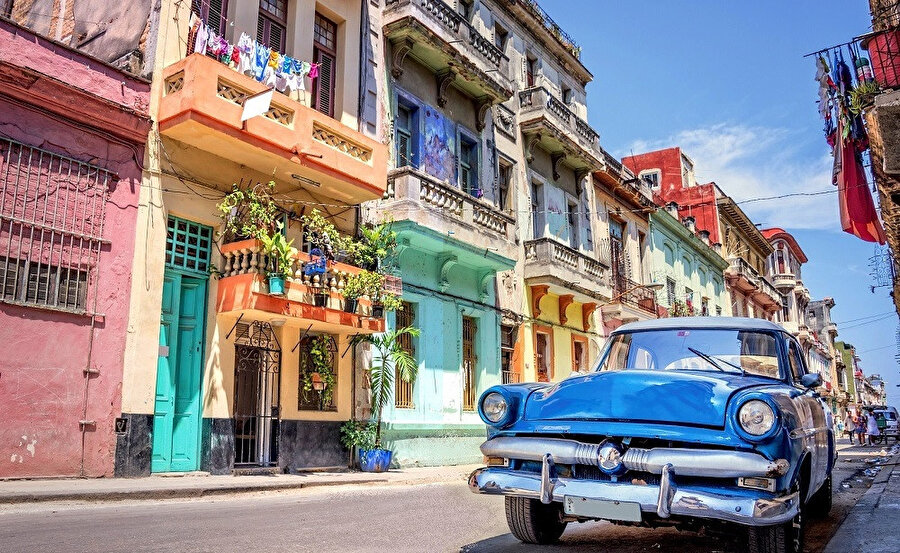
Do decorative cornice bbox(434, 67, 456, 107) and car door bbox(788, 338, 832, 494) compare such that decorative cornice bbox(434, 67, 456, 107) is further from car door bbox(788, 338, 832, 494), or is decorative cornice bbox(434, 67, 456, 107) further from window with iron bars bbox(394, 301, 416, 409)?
car door bbox(788, 338, 832, 494)

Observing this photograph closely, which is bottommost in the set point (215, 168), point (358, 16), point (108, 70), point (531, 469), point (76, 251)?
point (531, 469)

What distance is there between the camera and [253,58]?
1223 centimetres

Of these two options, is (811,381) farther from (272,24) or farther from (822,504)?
(272,24)

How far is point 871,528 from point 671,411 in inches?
97.5

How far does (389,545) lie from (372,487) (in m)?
5.94

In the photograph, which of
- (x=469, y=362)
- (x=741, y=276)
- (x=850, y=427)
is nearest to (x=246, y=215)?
(x=469, y=362)

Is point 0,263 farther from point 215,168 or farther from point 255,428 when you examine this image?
point 255,428

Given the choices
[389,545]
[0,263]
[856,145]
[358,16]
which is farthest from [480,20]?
[389,545]

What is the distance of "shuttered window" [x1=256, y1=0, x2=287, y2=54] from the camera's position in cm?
1316

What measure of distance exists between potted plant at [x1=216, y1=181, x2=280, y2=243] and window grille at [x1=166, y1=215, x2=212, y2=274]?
1.19 ft

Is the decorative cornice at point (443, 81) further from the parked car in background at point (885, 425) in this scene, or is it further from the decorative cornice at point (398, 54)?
the parked car in background at point (885, 425)

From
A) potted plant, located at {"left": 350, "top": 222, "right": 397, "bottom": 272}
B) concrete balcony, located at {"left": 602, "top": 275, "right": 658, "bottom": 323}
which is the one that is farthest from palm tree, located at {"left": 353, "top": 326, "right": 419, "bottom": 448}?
concrete balcony, located at {"left": 602, "top": 275, "right": 658, "bottom": 323}

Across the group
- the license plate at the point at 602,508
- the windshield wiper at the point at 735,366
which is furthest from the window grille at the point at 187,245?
the license plate at the point at 602,508

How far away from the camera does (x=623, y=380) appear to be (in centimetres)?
426
